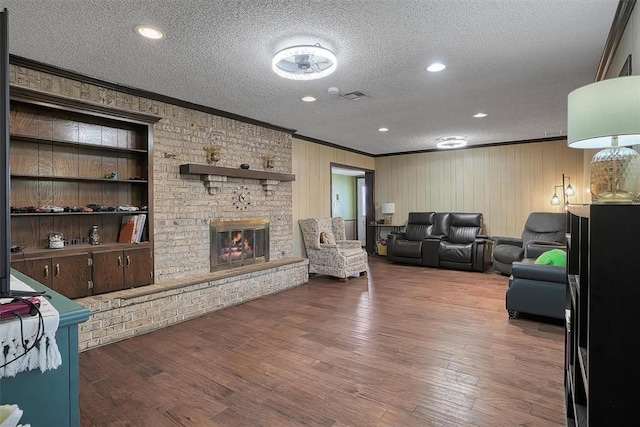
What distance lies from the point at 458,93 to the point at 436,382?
3002mm

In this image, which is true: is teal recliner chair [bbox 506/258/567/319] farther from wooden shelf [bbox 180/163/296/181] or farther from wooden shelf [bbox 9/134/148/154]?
wooden shelf [bbox 9/134/148/154]

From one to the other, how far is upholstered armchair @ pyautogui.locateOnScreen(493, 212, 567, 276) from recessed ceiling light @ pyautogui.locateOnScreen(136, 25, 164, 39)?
5730 mm

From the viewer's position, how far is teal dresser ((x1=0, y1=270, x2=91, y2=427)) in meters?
1.13

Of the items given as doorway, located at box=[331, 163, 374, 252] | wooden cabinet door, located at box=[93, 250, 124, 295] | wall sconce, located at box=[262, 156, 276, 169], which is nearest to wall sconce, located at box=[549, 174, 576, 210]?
doorway, located at box=[331, 163, 374, 252]

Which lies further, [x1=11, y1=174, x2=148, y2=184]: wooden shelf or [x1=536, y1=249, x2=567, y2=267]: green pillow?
[x1=536, y1=249, x2=567, y2=267]: green pillow

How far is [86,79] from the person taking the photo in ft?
10.7

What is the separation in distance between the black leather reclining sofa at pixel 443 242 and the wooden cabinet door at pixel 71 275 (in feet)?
18.0

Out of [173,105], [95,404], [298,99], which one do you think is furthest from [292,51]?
[95,404]

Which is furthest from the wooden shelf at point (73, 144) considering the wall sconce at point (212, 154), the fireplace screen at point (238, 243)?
the fireplace screen at point (238, 243)

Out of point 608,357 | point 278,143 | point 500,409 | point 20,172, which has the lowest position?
point 500,409

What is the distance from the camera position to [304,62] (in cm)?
280

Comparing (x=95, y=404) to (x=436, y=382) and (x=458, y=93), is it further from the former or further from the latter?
(x=458, y=93)

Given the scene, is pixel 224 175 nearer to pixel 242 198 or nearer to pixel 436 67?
pixel 242 198

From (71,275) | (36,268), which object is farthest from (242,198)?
(36,268)
